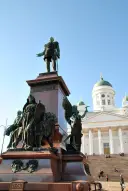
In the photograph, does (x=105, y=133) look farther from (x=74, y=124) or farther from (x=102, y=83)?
(x=74, y=124)

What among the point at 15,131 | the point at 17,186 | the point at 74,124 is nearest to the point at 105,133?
the point at 74,124

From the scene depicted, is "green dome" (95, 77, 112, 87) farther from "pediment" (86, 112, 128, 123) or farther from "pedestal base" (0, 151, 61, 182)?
"pedestal base" (0, 151, 61, 182)

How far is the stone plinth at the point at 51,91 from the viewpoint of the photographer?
20.8 feet

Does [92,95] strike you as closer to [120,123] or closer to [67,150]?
[120,123]

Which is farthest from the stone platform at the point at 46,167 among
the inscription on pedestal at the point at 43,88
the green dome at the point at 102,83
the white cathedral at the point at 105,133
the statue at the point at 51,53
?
the green dome at the point at 102,83

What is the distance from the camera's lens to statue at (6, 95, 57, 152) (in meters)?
5.44

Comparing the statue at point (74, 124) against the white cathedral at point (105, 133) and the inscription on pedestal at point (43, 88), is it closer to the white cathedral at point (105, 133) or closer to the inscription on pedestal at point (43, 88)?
the inscription on pedestal at point (43, 88)

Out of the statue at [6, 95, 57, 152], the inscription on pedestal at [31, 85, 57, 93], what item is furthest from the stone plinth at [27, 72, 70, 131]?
the statue at [6, 95, 57, 152]

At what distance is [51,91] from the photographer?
668 centimetres

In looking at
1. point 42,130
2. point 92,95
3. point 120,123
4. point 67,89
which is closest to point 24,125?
point 42,130

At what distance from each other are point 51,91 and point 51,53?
2.00m

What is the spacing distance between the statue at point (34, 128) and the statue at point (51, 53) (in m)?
2.56

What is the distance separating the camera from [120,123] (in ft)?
191

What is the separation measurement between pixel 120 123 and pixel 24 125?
55.9m
